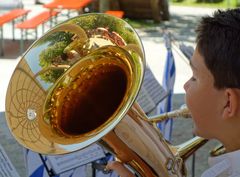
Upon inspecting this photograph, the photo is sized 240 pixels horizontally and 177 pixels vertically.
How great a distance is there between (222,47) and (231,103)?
0.47 ft

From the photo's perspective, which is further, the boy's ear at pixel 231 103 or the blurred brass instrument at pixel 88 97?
the blurred brass instrument at pixel 88 97

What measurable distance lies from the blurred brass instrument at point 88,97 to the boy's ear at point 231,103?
0.60m

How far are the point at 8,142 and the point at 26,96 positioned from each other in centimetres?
260

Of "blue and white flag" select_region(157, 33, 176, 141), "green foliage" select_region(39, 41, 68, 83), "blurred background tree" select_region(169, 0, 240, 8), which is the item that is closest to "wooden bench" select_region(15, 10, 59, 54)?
"blue and white flag" select_region(157, 33, 176, 141)

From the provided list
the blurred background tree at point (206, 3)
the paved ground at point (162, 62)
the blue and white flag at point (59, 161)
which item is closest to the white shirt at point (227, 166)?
the blue and white flag at point (59, 161)

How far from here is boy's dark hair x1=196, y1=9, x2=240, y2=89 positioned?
1392mm

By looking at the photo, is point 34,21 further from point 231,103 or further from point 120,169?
point 231,103

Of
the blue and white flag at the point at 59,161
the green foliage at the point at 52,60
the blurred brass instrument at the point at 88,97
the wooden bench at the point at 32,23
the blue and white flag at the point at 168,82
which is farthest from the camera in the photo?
the wooden bench at the point at 32,23

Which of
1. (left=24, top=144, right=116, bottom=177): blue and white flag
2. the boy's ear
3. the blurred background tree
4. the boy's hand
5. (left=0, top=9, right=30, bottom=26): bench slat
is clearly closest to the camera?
the boy's ear

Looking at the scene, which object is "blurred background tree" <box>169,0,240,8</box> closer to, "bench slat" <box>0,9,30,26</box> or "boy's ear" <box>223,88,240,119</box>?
"bench slat" <box>0,9,30,26</box>

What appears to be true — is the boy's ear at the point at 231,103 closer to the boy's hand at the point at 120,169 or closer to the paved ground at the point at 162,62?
the boy's hand at the point at 120,169

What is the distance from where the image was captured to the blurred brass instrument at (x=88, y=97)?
201 cm

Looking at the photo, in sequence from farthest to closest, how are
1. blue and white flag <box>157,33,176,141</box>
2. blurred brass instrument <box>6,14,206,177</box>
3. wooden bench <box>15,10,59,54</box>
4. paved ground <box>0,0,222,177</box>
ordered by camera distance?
wooden bench <box>15,10,59,54</box> → paved ground <box>0,0,222,177</box> → blue and white flag <box>157,33,176,141</box> → blurred brass instrument <box>6,14,206,177</box>

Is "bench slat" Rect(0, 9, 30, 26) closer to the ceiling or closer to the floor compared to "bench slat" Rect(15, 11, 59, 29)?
closer to the ceiling
